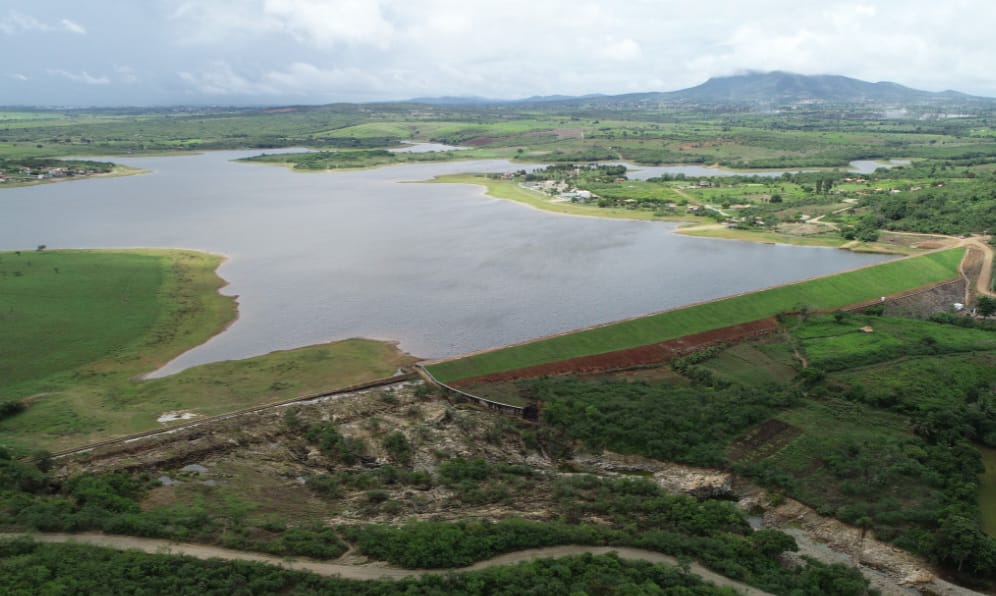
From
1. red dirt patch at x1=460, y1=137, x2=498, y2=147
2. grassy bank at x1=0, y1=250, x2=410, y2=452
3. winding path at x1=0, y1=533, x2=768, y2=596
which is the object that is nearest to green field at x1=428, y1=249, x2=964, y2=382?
grassy bank at x1=0, y1=250, x2=410, y2=452

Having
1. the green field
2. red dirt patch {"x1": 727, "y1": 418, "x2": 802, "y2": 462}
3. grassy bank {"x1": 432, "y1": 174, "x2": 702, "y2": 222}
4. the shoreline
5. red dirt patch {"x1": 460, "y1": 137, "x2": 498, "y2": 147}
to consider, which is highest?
red dirt patch {"x1": 460, "y1": 137, "x2": 498, "y2": 147}

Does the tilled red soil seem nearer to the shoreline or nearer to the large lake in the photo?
the large lake

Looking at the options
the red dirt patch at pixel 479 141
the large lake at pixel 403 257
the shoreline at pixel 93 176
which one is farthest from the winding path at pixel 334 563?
the red dirt patch at pixel 479 141

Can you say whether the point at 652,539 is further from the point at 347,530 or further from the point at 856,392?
the point at 856,392

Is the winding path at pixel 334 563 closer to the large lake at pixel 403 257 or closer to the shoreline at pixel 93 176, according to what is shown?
the large lake at pixel 403 257

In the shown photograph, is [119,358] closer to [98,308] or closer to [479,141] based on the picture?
[98,308]

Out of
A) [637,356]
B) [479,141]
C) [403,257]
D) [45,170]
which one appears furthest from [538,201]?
[479,141]
